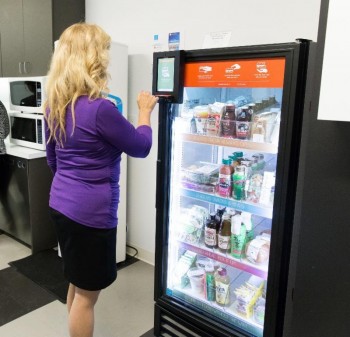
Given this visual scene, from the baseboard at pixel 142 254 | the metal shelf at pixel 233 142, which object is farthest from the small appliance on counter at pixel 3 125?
the metal shelf at pixel 233 142

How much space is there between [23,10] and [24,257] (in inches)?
92.9

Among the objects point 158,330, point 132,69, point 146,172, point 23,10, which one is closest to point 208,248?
point 158,330

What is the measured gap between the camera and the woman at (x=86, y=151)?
5.08 feet

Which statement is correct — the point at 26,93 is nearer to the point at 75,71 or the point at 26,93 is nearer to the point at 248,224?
the point at 75,71

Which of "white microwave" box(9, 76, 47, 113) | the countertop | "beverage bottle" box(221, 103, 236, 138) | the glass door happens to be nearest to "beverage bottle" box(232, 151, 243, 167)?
the glass door

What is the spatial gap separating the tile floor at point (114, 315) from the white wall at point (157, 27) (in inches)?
15.8

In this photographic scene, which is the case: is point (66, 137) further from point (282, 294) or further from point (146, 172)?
point (146, 172)

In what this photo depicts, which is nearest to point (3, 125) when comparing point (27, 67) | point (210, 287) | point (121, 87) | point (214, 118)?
point (27, 67)

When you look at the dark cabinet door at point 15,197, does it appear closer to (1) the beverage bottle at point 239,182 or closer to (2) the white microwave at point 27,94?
(2) the white microwave at point 27,94

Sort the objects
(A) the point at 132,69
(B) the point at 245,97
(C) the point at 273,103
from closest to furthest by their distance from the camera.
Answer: (C) the point at 273,103
(B) the point at 245,97
(A) the point at 132,69

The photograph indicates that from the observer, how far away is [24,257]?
324 centimetres

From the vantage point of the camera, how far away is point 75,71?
1.55 metres

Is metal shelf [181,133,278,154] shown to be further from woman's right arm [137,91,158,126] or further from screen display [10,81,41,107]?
screen display [10,81,41,107]

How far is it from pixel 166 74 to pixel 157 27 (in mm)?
1201
